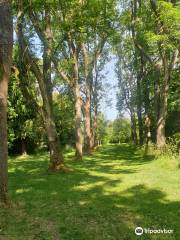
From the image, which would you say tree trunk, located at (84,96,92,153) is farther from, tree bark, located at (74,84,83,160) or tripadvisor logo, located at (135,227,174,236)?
tripadvisor logo, located at (135,227,174,236)

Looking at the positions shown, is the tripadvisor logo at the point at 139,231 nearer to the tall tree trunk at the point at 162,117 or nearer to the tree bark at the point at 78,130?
the tree bark at the point at 78,130

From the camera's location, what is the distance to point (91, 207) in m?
11.3

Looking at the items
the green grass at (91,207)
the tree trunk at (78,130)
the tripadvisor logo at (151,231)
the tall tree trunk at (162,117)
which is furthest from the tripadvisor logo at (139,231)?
the tall tree trunk at (162,117)

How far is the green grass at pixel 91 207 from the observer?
346 inches

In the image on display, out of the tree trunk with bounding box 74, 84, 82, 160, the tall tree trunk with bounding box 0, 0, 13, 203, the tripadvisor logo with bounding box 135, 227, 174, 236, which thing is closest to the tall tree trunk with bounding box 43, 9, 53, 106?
the tree trunk with bounding box 74, 84, 82, 160

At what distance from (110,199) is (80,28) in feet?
38.2

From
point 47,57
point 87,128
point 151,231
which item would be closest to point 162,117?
point 87,128

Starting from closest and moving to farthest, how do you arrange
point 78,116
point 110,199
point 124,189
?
point 110,199 < point 124,189 < point 78,116

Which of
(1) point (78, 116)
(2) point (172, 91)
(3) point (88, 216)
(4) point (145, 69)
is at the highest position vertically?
(4) point (145, 69)

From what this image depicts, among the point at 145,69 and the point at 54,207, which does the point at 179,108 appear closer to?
the point at 145,69

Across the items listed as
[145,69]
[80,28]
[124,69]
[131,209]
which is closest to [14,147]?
[145,69]

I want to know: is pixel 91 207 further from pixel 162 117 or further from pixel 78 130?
pixel 162 117

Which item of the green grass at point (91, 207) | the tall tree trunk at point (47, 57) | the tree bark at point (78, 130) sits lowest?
the green grass at point (91, 207)

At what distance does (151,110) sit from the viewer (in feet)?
140
